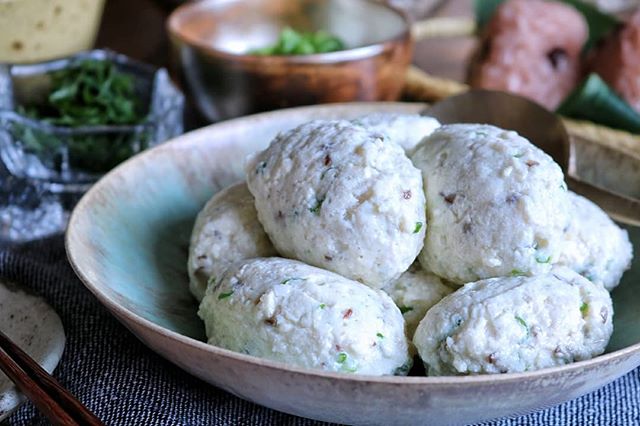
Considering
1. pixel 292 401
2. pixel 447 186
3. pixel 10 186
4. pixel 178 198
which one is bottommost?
pixel 10 186

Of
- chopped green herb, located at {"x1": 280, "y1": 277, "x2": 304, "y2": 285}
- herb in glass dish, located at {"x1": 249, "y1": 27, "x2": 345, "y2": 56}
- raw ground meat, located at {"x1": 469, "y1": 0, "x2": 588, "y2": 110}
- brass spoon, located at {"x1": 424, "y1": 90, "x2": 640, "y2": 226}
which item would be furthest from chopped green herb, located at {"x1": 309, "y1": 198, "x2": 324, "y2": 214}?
raw ground meat, located at {"x1": 469, "y1": 0, "x2": 588, "y2": 110}

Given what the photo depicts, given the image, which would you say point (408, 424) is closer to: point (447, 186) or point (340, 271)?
point (340, 271)

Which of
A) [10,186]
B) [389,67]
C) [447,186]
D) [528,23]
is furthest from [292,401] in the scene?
[528,23]

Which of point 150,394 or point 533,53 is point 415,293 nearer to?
point 150,394

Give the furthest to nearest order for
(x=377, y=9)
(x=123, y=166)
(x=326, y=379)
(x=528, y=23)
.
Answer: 1. (x=377, y=9)
2. (x=528, y=23)
3. (x=123, y=166)
4. (x=326, y=379)

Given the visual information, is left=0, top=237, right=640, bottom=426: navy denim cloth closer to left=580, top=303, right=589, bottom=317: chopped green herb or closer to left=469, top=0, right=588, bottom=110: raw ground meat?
left=580, top=303, right=589, bottom=317: chopped green herb

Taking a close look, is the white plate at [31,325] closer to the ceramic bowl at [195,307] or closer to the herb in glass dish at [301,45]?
the ceramic bowl at [195,307]

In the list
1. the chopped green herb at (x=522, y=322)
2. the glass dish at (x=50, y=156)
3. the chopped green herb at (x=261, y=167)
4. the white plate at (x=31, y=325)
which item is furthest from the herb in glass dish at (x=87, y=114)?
the chopped green herb at (x=522, y=322)
